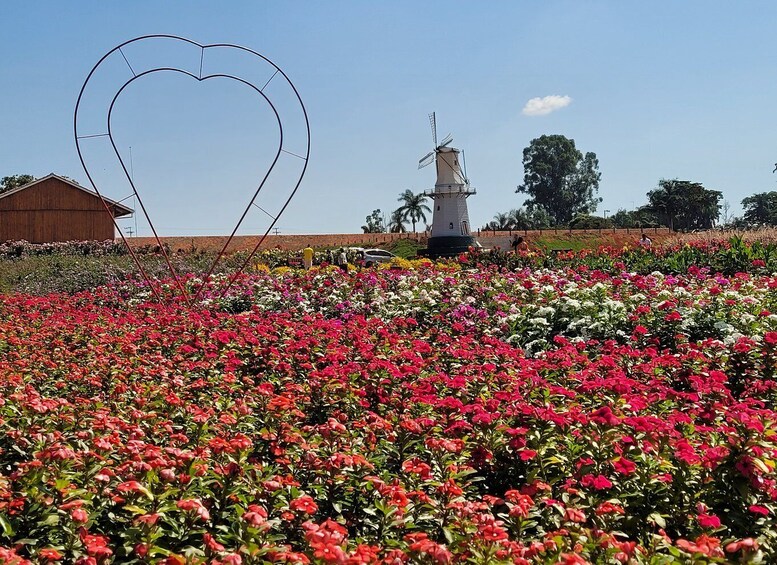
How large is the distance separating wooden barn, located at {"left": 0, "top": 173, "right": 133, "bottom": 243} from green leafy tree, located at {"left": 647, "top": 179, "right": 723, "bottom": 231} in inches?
2567

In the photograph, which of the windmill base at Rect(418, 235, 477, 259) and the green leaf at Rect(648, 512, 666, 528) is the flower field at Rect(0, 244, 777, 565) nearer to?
the green leaf at Rect(648, 512, 666, 528)

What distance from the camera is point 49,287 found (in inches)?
637

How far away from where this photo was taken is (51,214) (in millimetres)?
36281

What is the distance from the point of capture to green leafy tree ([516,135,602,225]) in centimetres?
10156

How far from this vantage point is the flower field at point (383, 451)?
8.49 feet

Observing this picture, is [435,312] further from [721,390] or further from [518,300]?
[721,390]

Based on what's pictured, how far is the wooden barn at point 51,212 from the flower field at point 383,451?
104ft

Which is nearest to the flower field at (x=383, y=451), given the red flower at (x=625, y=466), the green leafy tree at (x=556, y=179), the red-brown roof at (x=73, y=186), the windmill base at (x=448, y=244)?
the red flower at (x=625, y=466)

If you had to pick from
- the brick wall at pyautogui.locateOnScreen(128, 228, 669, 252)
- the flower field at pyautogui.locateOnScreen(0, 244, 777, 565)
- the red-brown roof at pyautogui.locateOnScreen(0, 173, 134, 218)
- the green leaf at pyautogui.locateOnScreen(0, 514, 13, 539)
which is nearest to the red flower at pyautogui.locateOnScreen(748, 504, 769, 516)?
the flower field at pyautogui.locateOnScreen(0, 244, 777, 565)

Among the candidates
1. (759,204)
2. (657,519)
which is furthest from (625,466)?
(759,204)

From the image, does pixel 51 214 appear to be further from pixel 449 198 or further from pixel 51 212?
pixel 449 198

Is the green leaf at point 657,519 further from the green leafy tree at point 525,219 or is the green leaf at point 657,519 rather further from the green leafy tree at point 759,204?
the green leafy tree at point 759,204

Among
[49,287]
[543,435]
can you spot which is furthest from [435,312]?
[49,287]

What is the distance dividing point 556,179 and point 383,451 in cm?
10247
